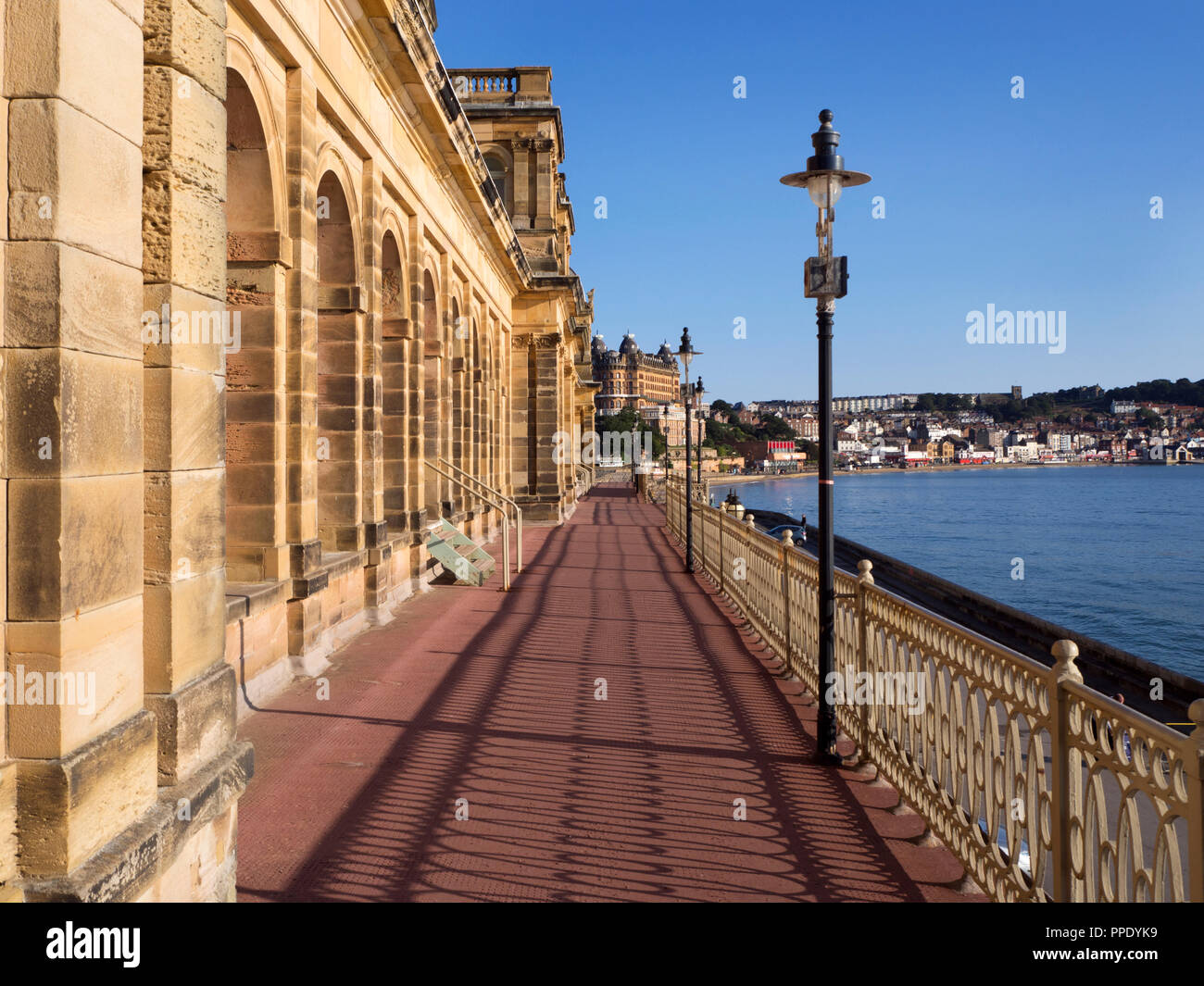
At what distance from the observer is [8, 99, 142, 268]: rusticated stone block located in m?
2.83

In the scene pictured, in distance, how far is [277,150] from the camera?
825 centimetres

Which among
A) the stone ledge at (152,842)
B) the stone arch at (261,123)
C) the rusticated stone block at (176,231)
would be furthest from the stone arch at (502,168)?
the stone ledge at (152,842)

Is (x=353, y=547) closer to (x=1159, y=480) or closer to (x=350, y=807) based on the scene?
(x=350, y=807)

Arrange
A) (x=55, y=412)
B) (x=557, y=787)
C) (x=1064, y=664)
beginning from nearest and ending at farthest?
(x=55, y=412)
(x=1064, y=664)
(x=557, y=787)

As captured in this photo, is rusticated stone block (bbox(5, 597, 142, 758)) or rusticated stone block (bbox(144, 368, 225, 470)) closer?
rusticated stone block (bbox(5, 597, 142, 758))

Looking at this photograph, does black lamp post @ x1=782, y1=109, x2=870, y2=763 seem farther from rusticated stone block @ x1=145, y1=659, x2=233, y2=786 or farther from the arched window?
the arched window

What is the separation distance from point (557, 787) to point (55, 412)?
3675 millimetres

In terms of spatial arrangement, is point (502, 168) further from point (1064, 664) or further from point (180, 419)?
point (1064, 664)

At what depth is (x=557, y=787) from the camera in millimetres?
5621

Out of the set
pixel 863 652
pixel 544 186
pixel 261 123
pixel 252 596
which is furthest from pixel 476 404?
pixel 863 652

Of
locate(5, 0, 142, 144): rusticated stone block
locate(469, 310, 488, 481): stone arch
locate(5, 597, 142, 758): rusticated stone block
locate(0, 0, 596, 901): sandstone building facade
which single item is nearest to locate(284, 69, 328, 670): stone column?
locate(0, 0, 596, 901): sandstone building facade

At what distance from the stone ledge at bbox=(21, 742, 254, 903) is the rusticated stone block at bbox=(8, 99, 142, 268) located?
1898 millimetres

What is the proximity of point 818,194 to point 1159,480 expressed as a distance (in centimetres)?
21652
